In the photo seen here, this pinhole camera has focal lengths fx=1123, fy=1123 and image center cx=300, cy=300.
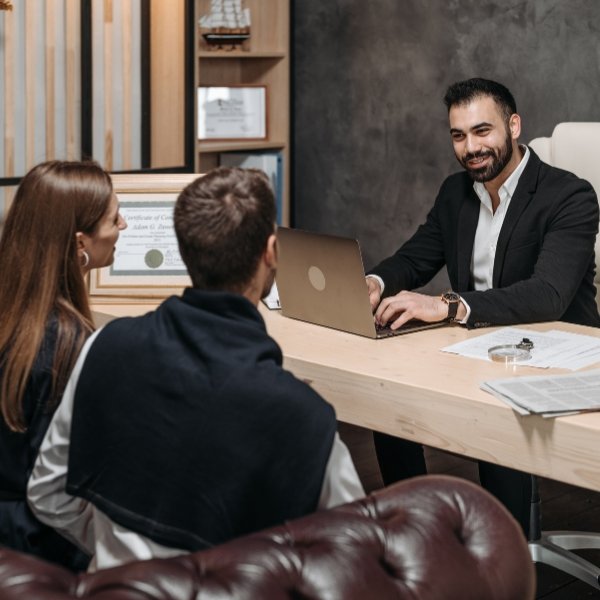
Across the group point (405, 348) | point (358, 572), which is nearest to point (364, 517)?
point (358, 572)

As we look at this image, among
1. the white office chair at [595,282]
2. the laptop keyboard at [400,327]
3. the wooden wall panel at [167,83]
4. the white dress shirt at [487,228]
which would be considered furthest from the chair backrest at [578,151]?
the wooden wall panel at [167,83]

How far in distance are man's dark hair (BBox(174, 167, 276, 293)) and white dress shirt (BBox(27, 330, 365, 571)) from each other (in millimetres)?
182

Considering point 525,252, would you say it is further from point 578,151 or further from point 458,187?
point 578,151

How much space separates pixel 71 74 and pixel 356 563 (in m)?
3.29

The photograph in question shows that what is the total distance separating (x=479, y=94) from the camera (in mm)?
3020

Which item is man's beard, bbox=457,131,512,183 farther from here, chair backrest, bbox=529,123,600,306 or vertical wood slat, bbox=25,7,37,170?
vertical wood slat, bbox=25,7,37,170

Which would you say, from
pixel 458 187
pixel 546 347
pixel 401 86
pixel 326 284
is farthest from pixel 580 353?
pixel 401 86

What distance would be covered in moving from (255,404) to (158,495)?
19 cm

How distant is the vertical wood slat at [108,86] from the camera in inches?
167

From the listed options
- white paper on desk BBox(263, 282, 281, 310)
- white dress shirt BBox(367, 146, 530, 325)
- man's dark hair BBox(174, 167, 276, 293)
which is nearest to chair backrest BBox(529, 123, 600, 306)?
white dress shirt BBox(367, 146, 530, 325)

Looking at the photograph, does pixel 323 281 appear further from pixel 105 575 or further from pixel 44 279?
pixel 105 575

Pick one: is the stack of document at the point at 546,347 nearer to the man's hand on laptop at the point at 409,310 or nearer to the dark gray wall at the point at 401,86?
the man's hand on laptop at the point at 409,310

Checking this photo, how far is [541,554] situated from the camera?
291 cm

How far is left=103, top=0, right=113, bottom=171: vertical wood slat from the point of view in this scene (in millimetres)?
4242
